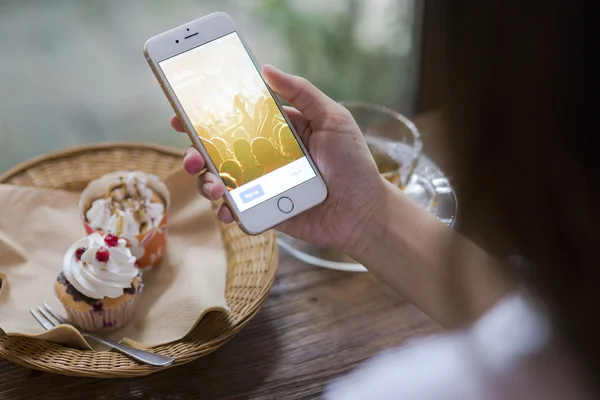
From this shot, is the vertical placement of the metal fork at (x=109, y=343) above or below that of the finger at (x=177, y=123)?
below

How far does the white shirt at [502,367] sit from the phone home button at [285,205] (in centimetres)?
26

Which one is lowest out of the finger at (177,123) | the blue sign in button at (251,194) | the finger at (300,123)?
the blue sign in button at (251,194)

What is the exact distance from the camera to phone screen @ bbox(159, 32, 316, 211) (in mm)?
886

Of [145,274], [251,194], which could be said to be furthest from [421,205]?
[145,274]

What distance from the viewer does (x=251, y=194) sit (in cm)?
88

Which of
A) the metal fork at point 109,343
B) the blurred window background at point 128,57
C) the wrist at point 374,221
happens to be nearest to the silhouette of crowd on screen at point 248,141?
the wrist at point 374,221

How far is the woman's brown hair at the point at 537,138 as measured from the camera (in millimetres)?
320

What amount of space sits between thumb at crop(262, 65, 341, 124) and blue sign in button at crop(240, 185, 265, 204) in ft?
0.41

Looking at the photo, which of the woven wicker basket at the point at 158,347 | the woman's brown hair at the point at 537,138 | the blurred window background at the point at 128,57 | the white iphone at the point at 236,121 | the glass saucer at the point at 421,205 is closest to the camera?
the woman's brown hair at the point at 537,138

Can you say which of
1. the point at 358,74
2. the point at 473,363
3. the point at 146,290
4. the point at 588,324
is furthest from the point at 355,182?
the point at 358,74

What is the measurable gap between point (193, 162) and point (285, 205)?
131 millimetres

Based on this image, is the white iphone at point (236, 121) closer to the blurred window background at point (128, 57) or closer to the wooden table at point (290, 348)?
the wooden table at point (290, 348)

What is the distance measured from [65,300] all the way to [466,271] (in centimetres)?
61

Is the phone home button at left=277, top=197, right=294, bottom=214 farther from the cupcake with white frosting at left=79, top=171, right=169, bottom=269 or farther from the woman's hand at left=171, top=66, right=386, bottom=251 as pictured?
the cupcake with white frosting at left=79, top=171, right=169, bottom=269
